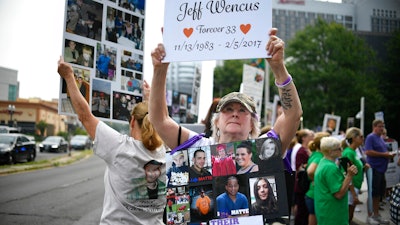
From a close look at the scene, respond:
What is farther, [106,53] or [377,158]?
[377,158]

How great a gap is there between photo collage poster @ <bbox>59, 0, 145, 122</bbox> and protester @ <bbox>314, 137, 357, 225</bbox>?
8.42 feet

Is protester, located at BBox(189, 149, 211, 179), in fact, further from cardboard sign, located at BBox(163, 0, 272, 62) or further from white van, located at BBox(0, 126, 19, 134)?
white van, located at BBox(0, 126, 19, 134)

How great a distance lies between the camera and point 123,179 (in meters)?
2.64

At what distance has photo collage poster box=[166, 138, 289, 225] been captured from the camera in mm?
1985

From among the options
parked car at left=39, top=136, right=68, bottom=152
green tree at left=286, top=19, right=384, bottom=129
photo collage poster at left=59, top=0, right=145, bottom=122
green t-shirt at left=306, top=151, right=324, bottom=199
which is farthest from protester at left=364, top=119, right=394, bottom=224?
green tree at left=286, top=19, right=384, bottom=129

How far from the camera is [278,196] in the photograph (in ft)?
6.56

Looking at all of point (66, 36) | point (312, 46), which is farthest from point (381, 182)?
point (312, 46)

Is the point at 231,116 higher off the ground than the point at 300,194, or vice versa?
the point at 231,116

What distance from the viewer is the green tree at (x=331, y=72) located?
35.3 m

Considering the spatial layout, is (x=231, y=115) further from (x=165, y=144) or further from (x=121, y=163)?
(x=121, y=163)

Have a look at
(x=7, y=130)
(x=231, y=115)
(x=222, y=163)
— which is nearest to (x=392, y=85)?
(x=7, y=130)

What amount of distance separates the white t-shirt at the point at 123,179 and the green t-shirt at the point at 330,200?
8.58 ft

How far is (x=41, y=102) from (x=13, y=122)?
1.02 m

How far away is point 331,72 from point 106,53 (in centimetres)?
3560
